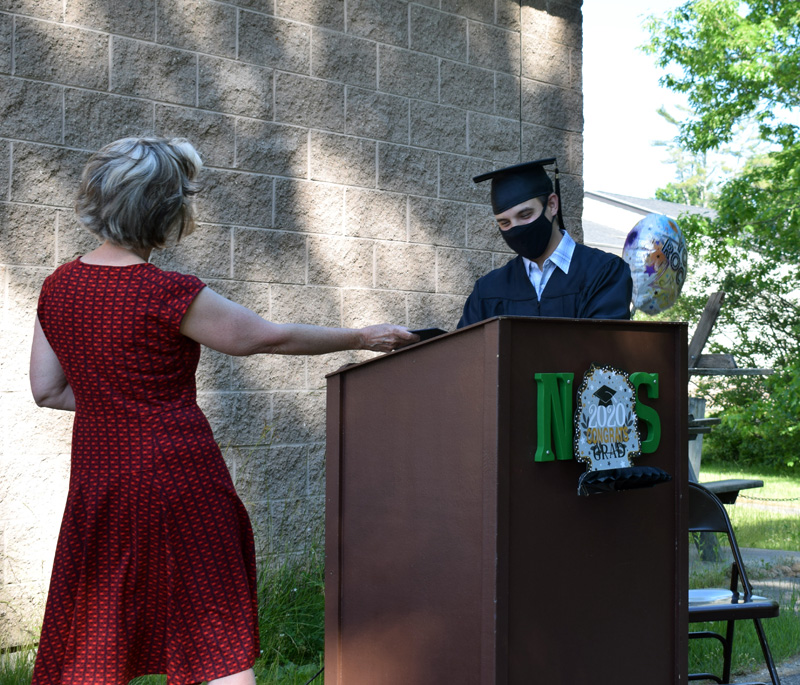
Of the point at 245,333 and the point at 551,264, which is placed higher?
the point at 551,264

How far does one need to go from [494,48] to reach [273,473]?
3.16m

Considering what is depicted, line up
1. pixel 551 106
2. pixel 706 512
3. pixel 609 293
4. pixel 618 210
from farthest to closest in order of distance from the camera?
pixel 618 210 → pixel 551 106 → pixel 706 512 → pixel 609 293

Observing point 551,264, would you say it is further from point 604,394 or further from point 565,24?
point 565,24

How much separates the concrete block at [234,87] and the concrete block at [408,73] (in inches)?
30.8

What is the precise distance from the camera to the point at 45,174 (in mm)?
4402

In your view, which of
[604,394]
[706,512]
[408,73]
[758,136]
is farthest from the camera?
[758,136]

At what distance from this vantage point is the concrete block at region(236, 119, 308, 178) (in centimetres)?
503

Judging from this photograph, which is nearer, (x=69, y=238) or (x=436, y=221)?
(x=69, y=238)

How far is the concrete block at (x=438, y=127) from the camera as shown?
224 inches

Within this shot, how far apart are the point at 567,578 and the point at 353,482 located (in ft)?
2.90

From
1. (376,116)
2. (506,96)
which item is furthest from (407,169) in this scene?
(506,96)

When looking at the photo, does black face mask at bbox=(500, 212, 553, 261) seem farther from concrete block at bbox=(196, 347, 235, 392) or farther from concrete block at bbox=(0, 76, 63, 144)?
concrete block at bbox=(0, 76, 63, 144)

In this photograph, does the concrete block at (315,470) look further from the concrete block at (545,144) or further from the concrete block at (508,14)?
the concrete block at (508,14)

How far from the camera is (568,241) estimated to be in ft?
11.0
